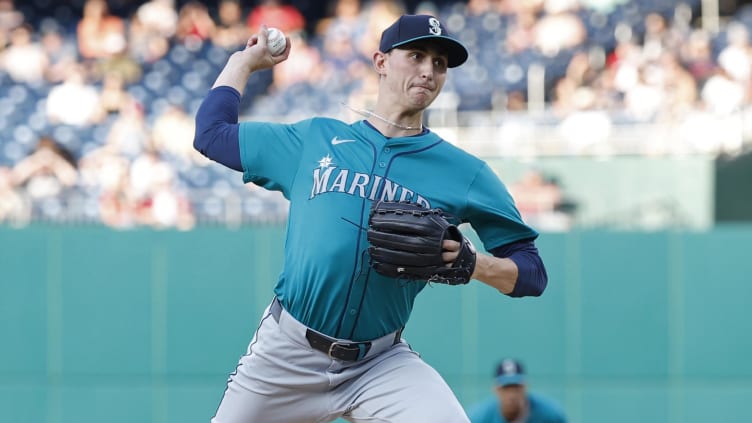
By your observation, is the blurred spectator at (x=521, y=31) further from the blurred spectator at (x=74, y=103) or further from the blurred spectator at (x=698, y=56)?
the blurred spectator at (x=74, y=103)

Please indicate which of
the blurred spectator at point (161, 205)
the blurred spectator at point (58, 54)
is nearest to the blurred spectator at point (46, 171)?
the blurred spectator at point (161, 205)

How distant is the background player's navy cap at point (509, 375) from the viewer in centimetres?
717

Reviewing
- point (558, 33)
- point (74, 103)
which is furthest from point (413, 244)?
point (558, 33)

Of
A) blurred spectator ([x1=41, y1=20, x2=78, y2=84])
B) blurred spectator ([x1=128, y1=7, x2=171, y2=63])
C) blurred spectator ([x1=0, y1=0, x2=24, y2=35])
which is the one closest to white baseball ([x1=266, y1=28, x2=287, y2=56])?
blurred spectator ([x1=41, y1=20, x2=78, y2=84])

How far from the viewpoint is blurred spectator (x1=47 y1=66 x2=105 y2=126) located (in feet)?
37.4

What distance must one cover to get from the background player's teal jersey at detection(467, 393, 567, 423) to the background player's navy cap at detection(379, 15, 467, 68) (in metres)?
3.49

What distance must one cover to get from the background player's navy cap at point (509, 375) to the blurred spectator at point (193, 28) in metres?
6.88

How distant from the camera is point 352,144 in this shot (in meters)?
4.09

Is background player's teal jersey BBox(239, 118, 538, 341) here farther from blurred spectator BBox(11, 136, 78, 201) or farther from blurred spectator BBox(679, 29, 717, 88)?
blurred spectator BBox(679, 29, 717, 88)

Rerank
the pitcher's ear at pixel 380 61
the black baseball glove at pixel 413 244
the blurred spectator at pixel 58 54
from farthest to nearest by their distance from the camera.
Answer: the blurred spectator at pixel 58 54 → the pitcher's ear at pixel 380 61 → the black baseball glove at pixel 413 244

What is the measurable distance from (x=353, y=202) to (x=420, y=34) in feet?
1.89

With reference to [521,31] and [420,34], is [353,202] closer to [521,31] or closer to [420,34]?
[420,34]

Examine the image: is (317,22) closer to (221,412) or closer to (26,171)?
(26,171)

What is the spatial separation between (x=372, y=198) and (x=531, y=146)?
608cm
